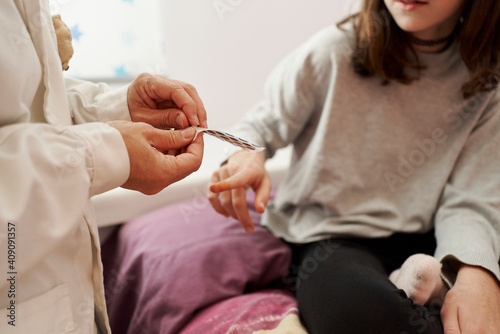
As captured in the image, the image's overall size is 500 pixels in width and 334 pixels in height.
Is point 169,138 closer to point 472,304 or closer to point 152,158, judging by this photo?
point 152,158

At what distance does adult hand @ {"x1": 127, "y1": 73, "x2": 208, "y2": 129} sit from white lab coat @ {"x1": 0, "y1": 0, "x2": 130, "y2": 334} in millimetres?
104

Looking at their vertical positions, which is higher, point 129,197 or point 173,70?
point 173,70

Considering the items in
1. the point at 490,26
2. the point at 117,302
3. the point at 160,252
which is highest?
the point at 490,26

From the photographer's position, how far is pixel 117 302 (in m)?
0.96

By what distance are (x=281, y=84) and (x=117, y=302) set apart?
1.90ft

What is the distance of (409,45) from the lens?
0.89 meters

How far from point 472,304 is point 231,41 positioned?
3.59 feet

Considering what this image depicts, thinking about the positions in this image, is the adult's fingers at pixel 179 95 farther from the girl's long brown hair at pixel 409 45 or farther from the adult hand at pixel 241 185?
the girl's long brown hair at pixel 409 45

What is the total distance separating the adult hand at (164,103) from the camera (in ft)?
2.00

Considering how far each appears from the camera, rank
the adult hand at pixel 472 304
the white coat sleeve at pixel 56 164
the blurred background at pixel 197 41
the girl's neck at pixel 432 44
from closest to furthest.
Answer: the white coat sleeve at pixel 56 164
the adult hand at pixel 472 304
the girl's neck at pixel 432 44
the blurred background at pixel 197 41

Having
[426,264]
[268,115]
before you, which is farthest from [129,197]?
[426,264]

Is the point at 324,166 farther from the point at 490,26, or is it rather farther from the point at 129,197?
the point at 129,197

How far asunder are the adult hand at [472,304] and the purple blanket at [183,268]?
27 centimetres

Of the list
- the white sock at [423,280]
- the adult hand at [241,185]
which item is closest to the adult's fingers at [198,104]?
the adult hand at [241,185]
